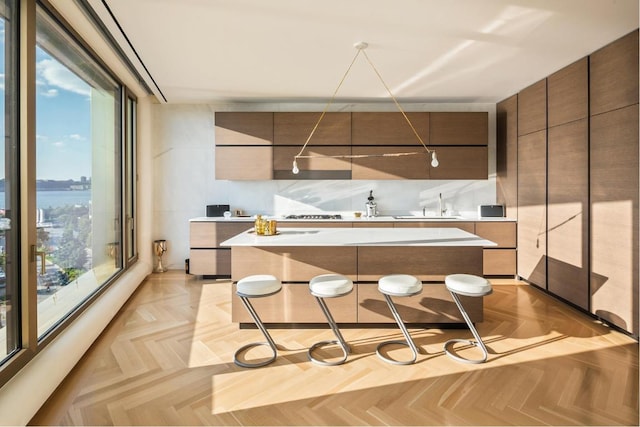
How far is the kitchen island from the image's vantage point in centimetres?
311

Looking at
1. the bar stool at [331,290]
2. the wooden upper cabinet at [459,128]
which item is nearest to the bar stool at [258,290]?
the bar stool at [331,290]

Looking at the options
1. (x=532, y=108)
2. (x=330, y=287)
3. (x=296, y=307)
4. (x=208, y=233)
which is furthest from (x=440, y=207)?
(x=330, y=287)

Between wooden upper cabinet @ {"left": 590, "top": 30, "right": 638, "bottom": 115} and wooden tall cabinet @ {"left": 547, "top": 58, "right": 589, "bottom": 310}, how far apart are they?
12cm

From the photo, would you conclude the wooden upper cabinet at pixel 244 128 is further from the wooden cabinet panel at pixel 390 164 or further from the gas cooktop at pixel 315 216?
the wooden cabinet panel at pixel 390 164

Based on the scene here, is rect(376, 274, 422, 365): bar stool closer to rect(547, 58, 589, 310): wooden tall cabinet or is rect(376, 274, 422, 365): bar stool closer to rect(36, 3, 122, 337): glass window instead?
rect(547, 58, 589, 310): wooden tall cabinet

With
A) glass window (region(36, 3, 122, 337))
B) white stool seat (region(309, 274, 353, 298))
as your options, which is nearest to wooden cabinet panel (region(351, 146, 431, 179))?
white stool seat (region(309, 274, 353, 298))

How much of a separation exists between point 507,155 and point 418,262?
2.92 metres

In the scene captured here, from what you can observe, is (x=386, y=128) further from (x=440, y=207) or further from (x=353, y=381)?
(x=353, y=381)

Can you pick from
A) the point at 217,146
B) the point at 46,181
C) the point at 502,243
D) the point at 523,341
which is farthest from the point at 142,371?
the point at 502,243

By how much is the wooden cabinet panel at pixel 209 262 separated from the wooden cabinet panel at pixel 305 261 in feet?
6.29

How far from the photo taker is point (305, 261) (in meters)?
3.11

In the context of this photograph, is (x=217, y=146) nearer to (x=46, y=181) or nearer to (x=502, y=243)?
(x=46, y=181)

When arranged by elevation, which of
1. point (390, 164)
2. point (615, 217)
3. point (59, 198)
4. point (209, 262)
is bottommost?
point (209, 262)

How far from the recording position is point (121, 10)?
2672 millimetres
